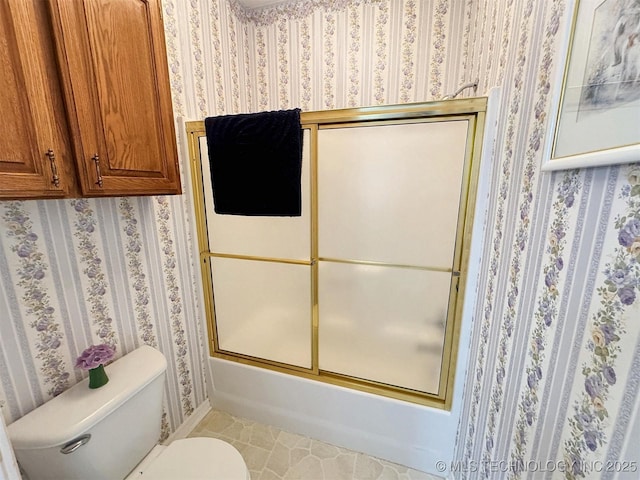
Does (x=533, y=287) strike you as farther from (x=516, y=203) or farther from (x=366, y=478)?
(x=366, y=478)

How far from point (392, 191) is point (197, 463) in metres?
1.39

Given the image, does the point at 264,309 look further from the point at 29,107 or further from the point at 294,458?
the point at 29,107

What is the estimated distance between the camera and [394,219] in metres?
1.26

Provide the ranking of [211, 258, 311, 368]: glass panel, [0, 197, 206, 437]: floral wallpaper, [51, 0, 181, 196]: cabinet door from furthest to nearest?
1. [211, 258, 311, 368]: glass panel
2. [0, 197, 206, 437]: floral wallpaper
3. [51, 0, 181, 196]: cabinet door

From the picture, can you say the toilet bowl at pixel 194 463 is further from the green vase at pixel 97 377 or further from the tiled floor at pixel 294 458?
the tiled floor at pixel 294 458

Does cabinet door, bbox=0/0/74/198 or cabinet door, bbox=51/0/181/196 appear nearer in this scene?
cabinet door, bbox=0/0/74/198

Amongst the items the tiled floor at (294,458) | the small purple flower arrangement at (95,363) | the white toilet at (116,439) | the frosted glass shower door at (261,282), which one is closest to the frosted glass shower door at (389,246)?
the frosted glass shower door at (261,282)

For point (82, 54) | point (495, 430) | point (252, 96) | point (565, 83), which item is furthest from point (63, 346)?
point (252, 96)

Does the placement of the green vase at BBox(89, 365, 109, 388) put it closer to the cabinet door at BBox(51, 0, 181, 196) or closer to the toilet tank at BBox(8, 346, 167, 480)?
the toilet tank at BBox(8, 346, 167, 480)

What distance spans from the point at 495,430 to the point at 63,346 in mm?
1634

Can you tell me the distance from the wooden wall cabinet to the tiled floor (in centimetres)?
152

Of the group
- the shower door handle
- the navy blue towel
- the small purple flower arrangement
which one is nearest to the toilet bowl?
the shower door handle

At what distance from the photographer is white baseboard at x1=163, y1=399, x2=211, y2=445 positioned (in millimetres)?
1563

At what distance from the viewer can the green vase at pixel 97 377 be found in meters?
1.00
